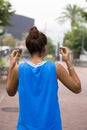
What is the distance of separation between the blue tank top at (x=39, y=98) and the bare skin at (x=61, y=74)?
0.06 metres

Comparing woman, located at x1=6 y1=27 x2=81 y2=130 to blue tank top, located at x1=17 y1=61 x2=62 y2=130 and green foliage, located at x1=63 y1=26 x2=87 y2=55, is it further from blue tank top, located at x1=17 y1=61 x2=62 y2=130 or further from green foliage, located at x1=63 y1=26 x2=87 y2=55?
green foliage, located at x1=63 y1=26 x2=87 y2=55

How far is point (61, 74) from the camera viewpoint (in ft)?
12.4

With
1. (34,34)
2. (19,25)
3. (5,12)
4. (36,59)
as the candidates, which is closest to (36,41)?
(34,34)

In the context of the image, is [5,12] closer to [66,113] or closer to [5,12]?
[5,12]

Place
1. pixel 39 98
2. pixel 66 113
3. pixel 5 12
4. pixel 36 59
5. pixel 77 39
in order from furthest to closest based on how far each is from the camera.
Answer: pixel 77 39 → pixel 5 12 → pixel 66 113 → pixel 36 59 → pixel 39 98

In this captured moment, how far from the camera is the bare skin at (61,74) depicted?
3783 mm

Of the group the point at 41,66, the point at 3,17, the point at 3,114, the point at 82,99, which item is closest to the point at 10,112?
the point at 3,114

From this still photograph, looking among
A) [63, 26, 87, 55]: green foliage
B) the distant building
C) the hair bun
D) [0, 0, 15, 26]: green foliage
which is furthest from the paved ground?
the distant building

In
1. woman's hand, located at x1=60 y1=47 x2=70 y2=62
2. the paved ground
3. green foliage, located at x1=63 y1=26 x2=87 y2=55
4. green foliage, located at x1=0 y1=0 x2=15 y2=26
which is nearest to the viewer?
woman's hand, located at x1=60 y1=47 x2=70 y2=62

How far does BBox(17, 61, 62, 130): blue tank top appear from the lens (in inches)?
146

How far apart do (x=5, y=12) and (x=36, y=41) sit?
20880 mm

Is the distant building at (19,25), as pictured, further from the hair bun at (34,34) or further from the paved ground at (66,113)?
the hair bun at (34,34)

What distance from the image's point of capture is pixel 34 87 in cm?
374

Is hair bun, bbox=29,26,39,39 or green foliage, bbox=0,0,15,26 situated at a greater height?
hair bun, bbox=29,26,39,39
